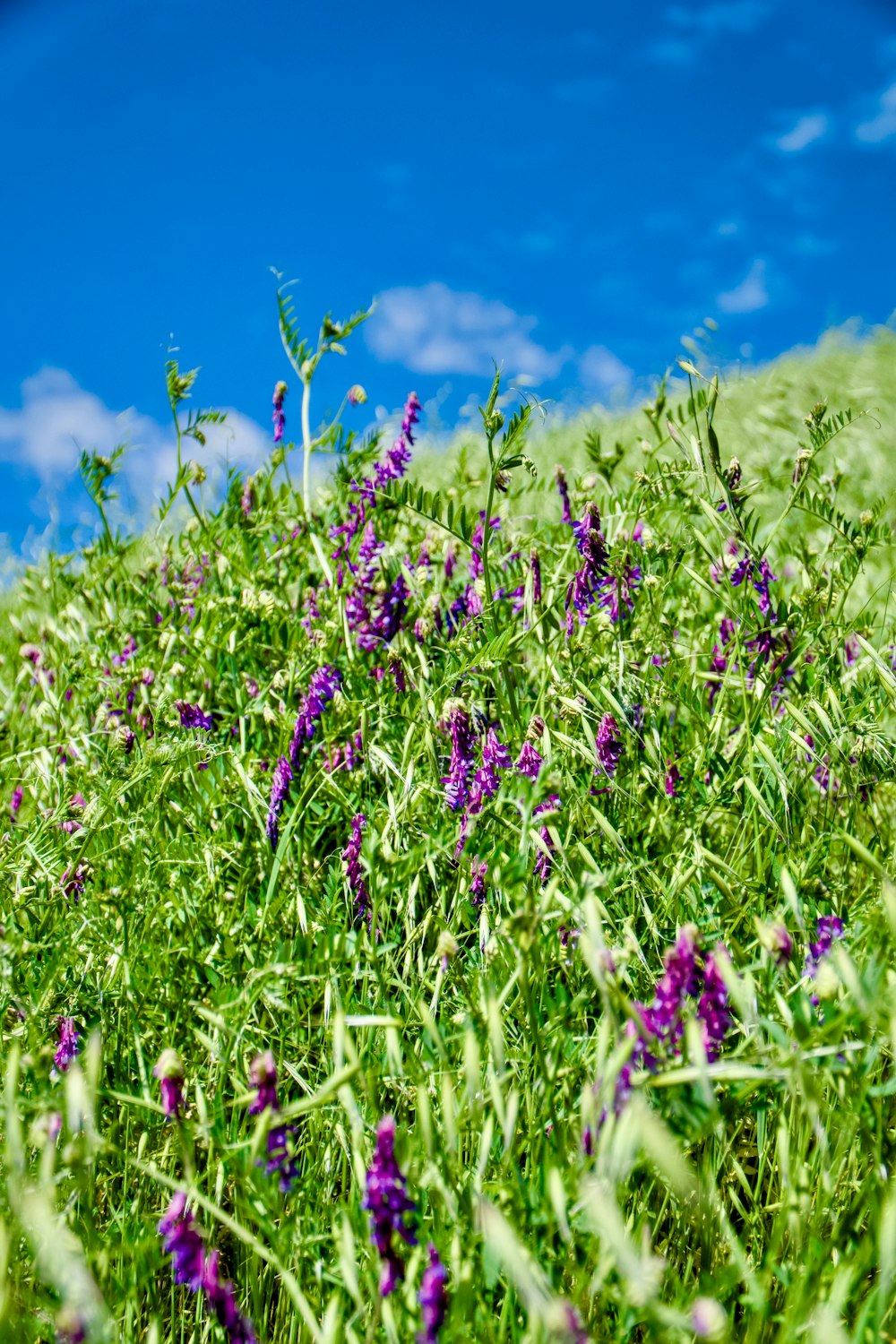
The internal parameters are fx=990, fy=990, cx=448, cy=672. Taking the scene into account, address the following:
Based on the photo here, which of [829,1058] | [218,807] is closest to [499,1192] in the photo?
[829,1058]

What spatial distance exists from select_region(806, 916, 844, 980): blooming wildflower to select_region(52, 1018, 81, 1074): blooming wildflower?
115cm

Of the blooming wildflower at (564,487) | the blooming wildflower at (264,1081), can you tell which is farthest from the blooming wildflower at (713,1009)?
the blooming wildflower at (564,487)

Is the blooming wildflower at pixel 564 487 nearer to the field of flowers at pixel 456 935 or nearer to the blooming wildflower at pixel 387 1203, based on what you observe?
the field of flowers at pixel 456 935

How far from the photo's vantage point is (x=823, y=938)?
1.50 metres

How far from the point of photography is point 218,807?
2109 mm

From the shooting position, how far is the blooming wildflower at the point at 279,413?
283cm

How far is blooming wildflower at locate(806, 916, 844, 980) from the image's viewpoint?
1.45 metres

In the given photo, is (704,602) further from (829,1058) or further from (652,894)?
(829,1058)

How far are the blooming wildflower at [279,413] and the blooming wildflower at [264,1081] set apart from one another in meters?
2.12

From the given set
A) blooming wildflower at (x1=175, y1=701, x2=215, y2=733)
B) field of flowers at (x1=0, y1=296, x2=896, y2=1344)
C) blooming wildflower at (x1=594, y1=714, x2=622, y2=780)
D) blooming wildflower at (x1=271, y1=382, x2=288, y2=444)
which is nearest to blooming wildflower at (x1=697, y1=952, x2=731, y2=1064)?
field of flowers at (x1=0, y1=296, x2=896, y2=1344)

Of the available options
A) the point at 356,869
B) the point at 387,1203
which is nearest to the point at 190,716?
the point at 356,869

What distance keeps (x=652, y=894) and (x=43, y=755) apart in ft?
4.87

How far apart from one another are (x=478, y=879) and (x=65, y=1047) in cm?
72

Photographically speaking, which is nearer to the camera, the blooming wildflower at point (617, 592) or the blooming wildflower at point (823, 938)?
the blooming wildflower at point (823, 938)
